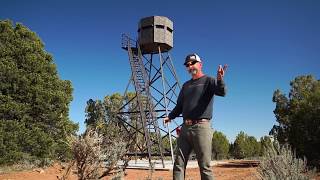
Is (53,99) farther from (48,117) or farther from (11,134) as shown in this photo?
(11,134)

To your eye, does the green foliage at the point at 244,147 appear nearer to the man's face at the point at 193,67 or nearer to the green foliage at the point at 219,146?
the green foliage at the point at 219,146

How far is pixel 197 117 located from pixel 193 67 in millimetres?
865

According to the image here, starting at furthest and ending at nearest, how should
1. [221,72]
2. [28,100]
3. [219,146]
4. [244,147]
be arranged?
[244,147] → [219,146] → [28,100] → [221,72]

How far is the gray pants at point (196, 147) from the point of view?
5.52 meters

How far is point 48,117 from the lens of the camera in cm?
2177

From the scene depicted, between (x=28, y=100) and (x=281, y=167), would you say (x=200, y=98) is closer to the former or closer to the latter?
(x=281, y=167)

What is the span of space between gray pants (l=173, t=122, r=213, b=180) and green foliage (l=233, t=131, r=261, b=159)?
75.5 meters

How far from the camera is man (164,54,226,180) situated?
5.55 meters

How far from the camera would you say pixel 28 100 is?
20.7 meters

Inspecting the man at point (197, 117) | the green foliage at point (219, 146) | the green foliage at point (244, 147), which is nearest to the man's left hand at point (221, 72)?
the man at point (197, 117)

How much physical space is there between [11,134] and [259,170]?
51.8ft

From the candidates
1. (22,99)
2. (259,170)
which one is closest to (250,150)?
(22,99)

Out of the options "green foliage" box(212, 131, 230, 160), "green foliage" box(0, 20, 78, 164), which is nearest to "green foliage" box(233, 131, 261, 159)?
"green foliage" box(212, 131, 230, 160)

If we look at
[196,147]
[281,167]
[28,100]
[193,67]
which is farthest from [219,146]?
[196,147]
